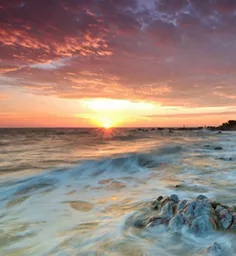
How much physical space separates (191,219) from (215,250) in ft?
3.24

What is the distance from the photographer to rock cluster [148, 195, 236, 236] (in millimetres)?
4805

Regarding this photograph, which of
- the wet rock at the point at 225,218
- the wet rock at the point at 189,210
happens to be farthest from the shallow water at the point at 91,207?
the wet rock at the point at 189,210

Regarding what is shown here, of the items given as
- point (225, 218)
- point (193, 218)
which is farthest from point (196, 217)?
point (225, 218)

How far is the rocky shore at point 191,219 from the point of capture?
479 cm

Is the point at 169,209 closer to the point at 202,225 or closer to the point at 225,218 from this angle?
the point at 202,225

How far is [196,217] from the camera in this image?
4.98 metres

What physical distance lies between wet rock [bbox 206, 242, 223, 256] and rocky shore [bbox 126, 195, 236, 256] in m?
0.51

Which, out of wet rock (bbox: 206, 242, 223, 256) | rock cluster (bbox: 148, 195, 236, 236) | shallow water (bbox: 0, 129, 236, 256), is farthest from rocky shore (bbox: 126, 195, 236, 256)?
wet rock (bbox: 206, 242, 223, 256)

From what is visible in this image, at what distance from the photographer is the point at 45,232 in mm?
5258

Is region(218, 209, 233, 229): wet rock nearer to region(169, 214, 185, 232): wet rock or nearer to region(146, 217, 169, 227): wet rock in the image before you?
region(169, 214, 185, 232): wet rock

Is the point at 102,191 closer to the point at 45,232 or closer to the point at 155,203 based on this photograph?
the point at 155,203

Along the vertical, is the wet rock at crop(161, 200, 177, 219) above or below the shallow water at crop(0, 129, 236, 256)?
above

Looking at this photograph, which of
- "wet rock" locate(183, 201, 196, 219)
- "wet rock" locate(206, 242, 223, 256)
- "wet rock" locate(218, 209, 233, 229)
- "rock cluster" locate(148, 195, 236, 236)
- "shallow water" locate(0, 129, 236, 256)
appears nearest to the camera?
"wet rock" locate(206, 242, 223, 256)

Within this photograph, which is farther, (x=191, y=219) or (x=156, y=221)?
(x=156, y=221)
